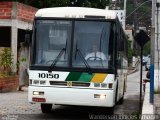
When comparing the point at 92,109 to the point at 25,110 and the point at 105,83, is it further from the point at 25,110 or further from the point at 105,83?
the point at 105,83

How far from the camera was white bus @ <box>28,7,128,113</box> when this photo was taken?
41.6 feet

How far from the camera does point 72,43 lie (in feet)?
42.8

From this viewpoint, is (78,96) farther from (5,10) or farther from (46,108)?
(5,10)

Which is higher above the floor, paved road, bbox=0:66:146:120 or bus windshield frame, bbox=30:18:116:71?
bus windshield frame, bbox=30:18:116:71

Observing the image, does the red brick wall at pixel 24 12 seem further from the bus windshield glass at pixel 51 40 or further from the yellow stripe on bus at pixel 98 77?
the yellow stripe on bus at pixel 98 77

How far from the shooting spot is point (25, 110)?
1516cm

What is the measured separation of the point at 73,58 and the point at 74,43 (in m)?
0.41

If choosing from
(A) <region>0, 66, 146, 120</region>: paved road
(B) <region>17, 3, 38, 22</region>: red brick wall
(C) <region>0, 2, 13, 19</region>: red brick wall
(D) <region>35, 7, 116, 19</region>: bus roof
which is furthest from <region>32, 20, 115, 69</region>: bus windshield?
(B) <region>17, 3, 38, 22</region>: red brick wall

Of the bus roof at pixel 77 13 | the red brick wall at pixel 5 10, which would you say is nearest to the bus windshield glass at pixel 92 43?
the bus roof at pixel 77 13

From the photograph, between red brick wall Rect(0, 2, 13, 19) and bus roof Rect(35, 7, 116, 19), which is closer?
bus roof Rect(35, 7, 116, 19)

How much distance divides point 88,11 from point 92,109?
4.08 meters

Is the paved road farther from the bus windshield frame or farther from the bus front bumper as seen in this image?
the bus windshield frame

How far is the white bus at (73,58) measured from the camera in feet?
41.6

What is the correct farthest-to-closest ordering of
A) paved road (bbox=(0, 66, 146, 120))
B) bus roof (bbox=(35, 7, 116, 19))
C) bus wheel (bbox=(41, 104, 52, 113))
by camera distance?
1. bus wheel (bbox=(41, 104, 52, 113))
2. paved road (bbox=(0, 66, 146, 120))
3. bus roof (bbox=(35, 7, 116, 19))
